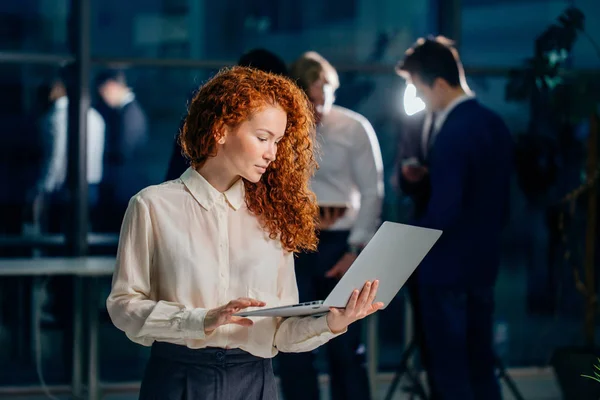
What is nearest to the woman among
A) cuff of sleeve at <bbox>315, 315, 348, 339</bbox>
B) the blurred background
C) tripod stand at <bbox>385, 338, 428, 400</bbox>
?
cuff of sleeve at <bbox>315, 315, 348, 339</bbox>

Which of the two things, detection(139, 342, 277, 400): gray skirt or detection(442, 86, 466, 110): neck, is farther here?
detection(442, 86, 466, 110): neck

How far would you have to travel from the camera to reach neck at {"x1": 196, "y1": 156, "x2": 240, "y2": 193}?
2141 millimetres

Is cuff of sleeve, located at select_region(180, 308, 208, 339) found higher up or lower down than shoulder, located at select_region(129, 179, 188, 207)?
lower down

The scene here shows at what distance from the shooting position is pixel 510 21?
575 centimetres

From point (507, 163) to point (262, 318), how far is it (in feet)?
6.64

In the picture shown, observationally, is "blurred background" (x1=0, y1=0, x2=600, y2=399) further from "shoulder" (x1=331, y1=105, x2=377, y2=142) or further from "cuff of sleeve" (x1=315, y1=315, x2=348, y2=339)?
"cuff of sleeve" (x1=315, y1=315, x2=348, y2=339)

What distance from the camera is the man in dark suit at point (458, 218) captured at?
3.81 m

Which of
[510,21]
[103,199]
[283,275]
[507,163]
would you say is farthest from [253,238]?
[510,21]

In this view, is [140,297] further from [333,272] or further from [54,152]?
[54,152]

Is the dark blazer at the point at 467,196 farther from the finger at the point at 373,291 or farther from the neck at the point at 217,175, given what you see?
the finger at the point at 373,291

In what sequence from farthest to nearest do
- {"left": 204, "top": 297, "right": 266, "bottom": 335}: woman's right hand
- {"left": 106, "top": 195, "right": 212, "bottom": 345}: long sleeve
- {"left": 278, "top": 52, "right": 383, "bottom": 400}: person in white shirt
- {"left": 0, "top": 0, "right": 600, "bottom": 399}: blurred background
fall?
{"left": 0, "top": 0, "right": 600, "bottom": 399}: blurred background → {"left": 278, "top": 52, "right": 383, "bottom": 400}: person in white shirt → {"left": 106, "top": 195, "right": 212, "bottom": 345}: long sleeve → {"left": 204, "top": 297, "right": 266, "bottom": 335}: woman's right hand

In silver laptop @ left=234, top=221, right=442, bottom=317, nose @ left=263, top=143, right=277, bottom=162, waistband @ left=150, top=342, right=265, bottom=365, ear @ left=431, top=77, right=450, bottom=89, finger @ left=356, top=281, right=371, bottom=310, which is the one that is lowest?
waistband @ left=150, top=342, right=265, bottom=365

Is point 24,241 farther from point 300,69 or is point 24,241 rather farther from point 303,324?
A: point 303,324

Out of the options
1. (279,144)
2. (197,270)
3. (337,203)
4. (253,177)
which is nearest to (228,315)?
(197,270)
